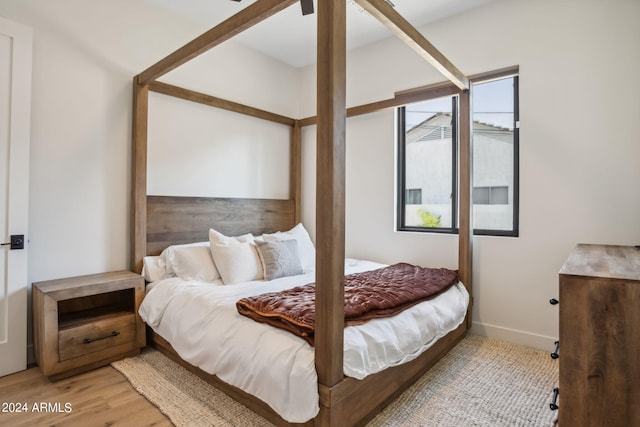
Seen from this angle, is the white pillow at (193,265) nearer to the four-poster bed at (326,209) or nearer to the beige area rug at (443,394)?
the four-poster bed at (326,209)

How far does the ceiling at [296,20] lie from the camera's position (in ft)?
9.43

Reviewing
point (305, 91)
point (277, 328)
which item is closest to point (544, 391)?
point (277, 328)

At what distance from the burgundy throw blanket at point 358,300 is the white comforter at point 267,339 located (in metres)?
0.04

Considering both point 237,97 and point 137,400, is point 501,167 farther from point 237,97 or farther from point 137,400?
point 137,400

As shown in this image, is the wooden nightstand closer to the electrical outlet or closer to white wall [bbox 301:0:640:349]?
the electrical outlet

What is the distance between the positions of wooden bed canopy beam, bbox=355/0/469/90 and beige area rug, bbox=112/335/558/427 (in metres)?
2.08

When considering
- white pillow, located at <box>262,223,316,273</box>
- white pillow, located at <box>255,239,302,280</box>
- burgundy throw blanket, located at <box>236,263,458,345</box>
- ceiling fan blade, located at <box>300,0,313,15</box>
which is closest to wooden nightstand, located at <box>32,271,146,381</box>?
white pillow, located at <box>255,239,302,280</box>

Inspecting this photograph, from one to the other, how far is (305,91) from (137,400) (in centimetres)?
360

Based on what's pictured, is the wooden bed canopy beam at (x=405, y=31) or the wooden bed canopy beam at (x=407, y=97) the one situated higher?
the wooden bed canopy beam at (x=407, y=97)

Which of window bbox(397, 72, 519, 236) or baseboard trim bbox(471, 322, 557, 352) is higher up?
window bbox(397, 72, 519, 236)

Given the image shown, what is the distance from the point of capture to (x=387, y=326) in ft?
5.91

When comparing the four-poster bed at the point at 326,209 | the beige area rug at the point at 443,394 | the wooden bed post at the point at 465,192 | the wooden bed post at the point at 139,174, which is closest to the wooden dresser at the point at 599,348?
the beige area rug at the point at 443,394

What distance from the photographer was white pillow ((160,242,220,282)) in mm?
2670

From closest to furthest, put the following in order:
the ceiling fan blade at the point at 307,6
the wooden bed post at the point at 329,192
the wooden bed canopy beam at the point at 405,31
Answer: the wooden bed post at the point at 329,192
the wooden bed canopy beam at the point at 405,31
the ceiling fan blade at the point at 307,6
